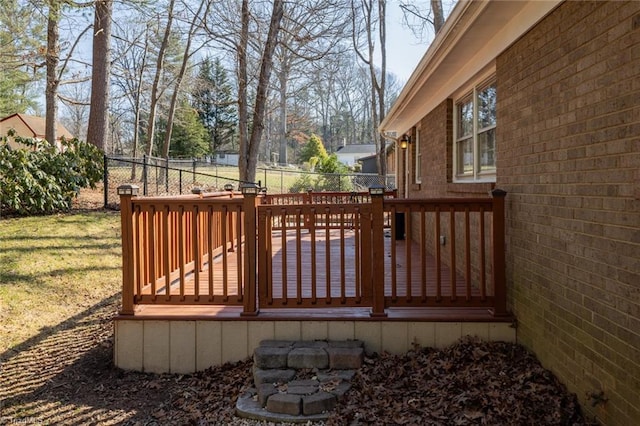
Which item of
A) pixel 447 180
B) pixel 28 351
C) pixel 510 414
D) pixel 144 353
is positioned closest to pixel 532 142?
pixel 510 414

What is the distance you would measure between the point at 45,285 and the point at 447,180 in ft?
18.2

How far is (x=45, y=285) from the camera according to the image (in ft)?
20.9

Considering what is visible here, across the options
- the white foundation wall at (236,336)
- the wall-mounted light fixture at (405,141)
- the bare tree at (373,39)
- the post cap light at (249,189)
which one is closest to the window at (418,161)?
the wall-mounted light fixture at (405,141)

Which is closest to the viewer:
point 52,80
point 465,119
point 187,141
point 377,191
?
point 377,191

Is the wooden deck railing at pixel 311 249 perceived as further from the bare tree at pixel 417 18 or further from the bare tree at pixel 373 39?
the bare tree at pixel 373 39

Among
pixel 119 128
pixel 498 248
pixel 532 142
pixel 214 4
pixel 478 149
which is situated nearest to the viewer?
pixel 532 142

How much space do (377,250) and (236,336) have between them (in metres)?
1.40

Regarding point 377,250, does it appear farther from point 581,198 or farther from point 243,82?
point 243,82

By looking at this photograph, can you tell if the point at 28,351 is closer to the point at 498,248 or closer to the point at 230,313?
the point at 230,313

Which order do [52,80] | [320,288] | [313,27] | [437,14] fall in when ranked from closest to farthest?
[320,288], [313,27], [52,80], [437,14]

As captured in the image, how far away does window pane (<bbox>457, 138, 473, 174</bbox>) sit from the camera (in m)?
5.66

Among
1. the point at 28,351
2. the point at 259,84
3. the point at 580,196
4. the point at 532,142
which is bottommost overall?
the point at 28,351

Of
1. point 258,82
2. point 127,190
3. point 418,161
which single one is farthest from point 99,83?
point 127,190

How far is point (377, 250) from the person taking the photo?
12.9 ft
